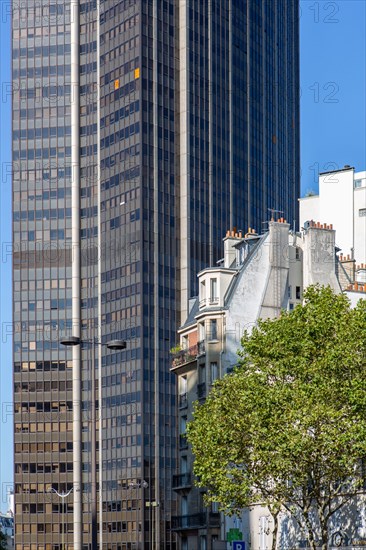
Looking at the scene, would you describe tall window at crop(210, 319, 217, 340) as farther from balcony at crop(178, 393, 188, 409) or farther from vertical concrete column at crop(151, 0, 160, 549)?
vertical concrete column at crop(151, 0, 160, 549)

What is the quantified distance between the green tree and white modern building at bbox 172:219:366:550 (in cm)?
2460

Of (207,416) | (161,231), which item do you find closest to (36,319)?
(161,231)

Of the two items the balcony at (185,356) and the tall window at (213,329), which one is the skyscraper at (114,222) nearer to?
the balcony at (185,356)

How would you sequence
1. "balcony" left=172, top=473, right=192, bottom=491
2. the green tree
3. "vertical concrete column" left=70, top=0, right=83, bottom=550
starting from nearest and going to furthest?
1. the green tree
2. "balcony" left=172, top=473, right=192, bottom=491
3. "vertical concrete column" left=70, top=0, right=83, bottom=550

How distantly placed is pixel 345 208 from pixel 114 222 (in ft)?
238

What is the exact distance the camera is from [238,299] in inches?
3533

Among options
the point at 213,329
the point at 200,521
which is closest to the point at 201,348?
the point at 213,329

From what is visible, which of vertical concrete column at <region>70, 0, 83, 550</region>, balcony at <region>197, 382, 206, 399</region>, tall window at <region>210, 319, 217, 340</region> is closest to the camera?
balcony at <region>197, 382, 206, 399</region>

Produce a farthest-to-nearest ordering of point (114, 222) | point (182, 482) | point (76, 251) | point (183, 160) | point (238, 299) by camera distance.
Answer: point (76, 251), point (183, 160), point (114, 222), point (182, 482), point (238, 299)

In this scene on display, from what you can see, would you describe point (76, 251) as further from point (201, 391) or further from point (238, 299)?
point (201, 391)

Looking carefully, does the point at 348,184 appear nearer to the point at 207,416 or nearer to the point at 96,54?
the point at 207,416

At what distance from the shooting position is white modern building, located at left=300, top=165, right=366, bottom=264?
4434 inches

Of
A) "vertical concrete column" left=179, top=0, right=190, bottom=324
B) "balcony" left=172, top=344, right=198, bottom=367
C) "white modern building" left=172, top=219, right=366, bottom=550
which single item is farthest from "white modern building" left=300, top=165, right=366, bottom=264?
"vertical concrete column" left=179, top=0, right=190, bottom=324

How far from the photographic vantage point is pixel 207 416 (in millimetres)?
62906
